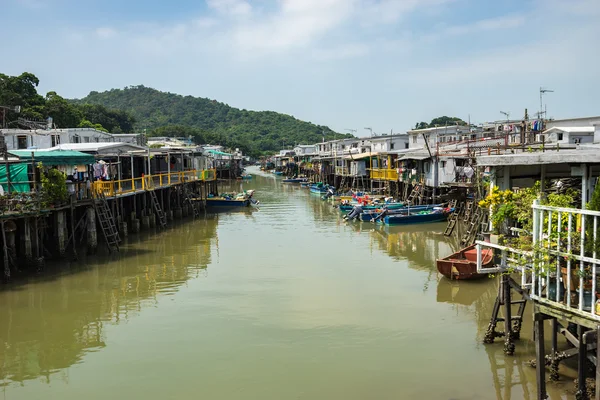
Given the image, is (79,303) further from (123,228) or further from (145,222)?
(145,222)

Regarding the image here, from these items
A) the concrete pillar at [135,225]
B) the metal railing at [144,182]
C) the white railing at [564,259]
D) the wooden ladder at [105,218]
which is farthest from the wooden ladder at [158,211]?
the white railing at [564,259]

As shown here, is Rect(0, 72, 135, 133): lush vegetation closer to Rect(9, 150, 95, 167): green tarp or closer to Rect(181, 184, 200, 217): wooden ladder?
Rect(181, 184, 200, 217): wooden ladder

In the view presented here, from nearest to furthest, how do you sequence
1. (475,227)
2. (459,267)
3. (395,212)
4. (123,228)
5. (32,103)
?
(459,267) → (475,227) → (123,228) → (395,212) → (32,103)

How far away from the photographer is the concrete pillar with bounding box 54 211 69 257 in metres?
20.7

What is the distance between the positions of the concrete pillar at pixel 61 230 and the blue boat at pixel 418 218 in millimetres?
17859

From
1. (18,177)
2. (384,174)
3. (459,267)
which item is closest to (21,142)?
(18,177)

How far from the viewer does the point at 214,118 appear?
17700 centimetres

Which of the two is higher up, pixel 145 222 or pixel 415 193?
pixel 415 193

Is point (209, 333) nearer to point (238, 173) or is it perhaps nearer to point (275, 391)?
point (275, 391)

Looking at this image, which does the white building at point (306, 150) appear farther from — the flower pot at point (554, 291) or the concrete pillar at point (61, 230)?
the flower pot at point (554, 291)

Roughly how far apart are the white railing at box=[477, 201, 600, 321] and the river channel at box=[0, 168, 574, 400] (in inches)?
88.5

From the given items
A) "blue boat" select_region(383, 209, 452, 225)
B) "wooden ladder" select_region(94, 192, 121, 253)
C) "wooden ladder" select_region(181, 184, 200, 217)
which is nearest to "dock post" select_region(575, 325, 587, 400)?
"wooden ladder" select_region(94, 192, 121, 253)

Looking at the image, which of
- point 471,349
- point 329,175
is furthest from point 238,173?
point 471,349

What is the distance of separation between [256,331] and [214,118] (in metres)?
168
